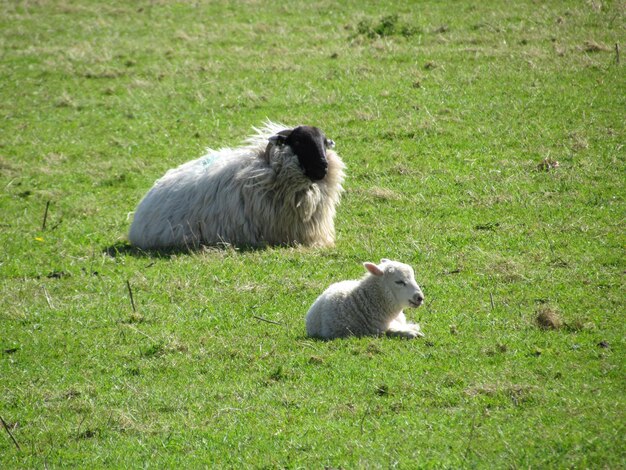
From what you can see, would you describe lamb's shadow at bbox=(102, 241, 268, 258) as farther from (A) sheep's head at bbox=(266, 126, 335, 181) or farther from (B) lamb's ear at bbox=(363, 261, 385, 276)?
(B) lamb's ear at bbox=(363, 261, 385, 276)

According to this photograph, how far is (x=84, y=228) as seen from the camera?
15.4 metres

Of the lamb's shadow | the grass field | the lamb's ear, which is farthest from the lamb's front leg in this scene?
the lamb's shadow

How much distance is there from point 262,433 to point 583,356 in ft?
10.2

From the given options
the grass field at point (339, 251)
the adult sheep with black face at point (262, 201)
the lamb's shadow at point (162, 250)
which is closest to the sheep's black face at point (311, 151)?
the adult sheep with black face at point (262, 201)

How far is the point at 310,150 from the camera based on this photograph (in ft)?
44.7

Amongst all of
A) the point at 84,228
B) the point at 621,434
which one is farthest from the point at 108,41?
the point at 621,434

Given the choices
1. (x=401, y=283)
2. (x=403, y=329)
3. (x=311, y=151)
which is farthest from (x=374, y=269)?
(x=311, y=151)

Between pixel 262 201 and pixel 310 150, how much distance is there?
1081mm

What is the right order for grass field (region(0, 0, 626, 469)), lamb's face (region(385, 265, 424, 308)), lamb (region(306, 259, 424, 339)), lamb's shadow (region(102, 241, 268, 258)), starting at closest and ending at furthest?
grass field (region(0, 0, 626, 469)) → lamb's face (region(385, 265, 424, 308)) → lamb (region(306, 259, 424, 339)) → lamb's shadow (region(102, 241, 268, 258))

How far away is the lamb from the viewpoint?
30.6 ft

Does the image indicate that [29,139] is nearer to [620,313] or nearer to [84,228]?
[84,228]

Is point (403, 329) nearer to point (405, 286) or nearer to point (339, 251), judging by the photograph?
point (405, 286)

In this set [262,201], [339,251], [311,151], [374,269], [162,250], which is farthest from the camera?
[162,250]

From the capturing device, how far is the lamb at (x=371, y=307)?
9312 millimetres
